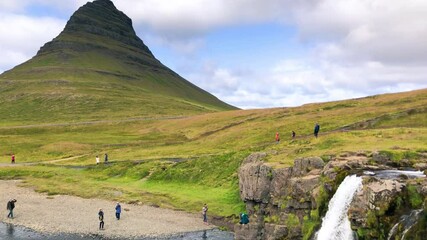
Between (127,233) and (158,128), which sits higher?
(158,128)

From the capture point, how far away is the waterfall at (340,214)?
40156mm

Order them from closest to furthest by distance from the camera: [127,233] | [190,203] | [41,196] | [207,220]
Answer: [127,233] → [207,220] → [190,203] → [41,196]

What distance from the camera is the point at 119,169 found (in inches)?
3844

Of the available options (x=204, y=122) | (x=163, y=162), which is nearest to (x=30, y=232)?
(x=163, y=162)

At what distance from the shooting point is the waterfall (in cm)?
4016

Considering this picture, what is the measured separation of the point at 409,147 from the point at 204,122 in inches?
4396

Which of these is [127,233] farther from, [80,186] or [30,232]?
[80,186]

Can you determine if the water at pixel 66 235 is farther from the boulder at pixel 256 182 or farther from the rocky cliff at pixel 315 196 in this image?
the boulder at pixel 256 182

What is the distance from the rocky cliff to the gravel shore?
32.6ft

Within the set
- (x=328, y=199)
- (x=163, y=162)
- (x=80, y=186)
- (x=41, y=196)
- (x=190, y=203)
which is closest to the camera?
(x=328, y=199)

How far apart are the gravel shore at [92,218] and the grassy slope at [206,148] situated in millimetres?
4593

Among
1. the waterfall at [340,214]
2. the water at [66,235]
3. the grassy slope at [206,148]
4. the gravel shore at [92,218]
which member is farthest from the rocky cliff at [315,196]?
the gravel shore at [92,218]

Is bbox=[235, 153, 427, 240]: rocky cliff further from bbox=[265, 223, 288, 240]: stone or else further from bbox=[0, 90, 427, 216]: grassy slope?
bbox=[0, 90, 427, 216]: grassy slope

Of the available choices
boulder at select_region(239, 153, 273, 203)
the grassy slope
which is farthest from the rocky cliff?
the grassy slope
